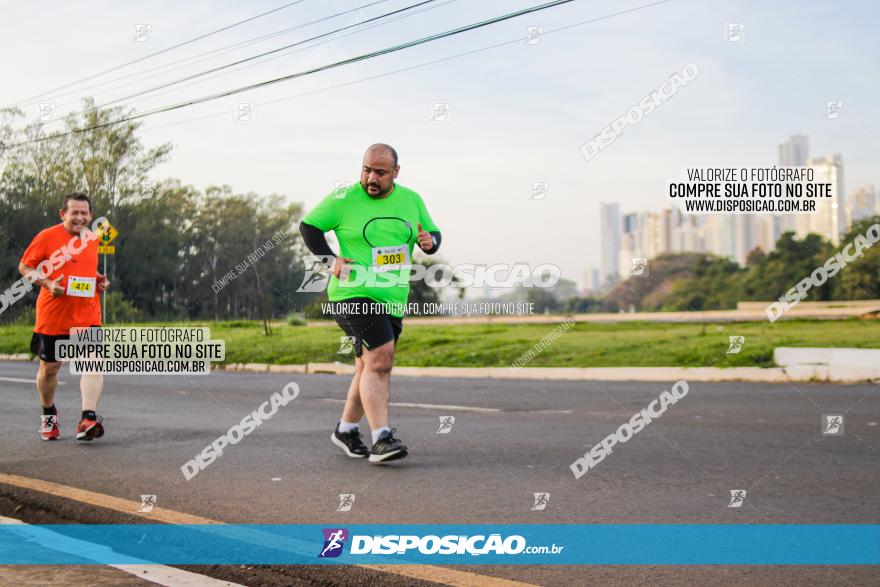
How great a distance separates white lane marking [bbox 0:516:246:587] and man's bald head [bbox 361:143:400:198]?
274 centimetres

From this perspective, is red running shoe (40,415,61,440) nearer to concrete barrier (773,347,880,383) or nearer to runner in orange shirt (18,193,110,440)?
runner in orange shirt (18,193,110,440)

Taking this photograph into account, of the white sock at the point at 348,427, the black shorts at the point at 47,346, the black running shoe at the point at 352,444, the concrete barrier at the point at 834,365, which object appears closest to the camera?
the black running shoe at the point at 352,444

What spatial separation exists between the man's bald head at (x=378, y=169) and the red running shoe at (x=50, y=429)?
3646mm

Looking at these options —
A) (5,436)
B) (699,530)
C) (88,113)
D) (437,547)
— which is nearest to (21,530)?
(437,547)

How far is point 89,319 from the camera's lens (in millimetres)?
7527

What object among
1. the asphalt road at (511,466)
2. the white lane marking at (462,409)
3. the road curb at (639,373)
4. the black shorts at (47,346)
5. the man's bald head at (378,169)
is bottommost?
the road curb at (639,373)

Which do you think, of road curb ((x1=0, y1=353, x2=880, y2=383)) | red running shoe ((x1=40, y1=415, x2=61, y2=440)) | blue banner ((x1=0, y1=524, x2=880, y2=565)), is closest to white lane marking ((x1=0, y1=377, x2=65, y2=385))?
road curb ((x1=0, y1=353, x2=880, y2=383))

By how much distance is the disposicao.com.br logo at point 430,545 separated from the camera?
3.79 m

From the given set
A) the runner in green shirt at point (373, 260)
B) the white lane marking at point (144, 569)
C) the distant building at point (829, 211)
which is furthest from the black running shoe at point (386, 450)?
the distant building at point (829, 211)

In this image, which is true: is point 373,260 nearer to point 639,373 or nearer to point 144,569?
point 144,569

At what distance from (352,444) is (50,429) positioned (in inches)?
113

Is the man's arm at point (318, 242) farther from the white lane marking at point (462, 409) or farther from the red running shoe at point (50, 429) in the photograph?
the white lane marking at point (462, 409)

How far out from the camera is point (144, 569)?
3.73 m

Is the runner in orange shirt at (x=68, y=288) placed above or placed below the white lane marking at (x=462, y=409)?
above
